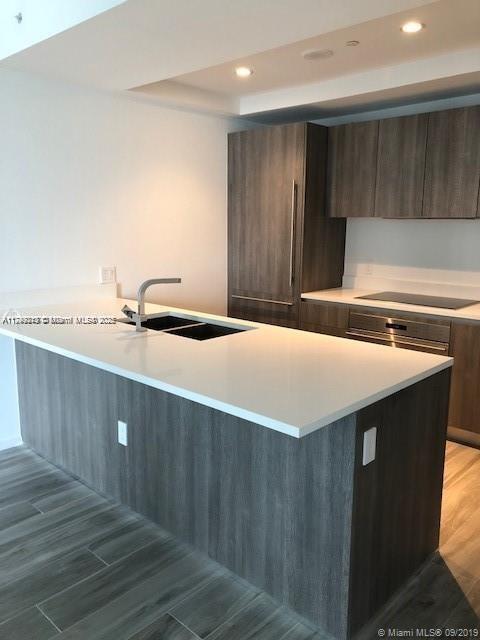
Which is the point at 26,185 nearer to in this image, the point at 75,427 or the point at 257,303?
the point at 75,427

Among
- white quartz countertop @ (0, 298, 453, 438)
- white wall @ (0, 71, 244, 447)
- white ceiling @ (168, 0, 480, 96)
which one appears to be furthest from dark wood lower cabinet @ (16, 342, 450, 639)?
white ceiling @ (168, 0, 480, 96)

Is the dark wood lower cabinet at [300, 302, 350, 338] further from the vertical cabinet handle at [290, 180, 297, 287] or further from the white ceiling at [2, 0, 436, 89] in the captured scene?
the white ceiling at [2, 0, 436, 89]

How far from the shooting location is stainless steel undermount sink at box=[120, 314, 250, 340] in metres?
2.86

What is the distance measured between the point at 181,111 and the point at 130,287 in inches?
53.0

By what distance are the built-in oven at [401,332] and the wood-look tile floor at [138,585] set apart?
41.4 inches

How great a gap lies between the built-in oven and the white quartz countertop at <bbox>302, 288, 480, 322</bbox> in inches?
2.5

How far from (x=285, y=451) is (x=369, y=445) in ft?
0.95

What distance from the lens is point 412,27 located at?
2.63 m

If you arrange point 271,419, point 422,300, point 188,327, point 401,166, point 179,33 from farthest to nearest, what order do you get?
1. point 422,300
2. point 401,166
3. point 188,327
4. point 179,33
5. point 271,419

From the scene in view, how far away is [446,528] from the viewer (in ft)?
8.07

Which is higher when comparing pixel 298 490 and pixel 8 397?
pixel 298 490

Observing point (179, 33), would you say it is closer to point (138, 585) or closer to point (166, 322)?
point (166, 322)

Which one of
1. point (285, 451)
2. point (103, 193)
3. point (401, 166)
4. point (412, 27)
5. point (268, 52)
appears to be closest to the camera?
point (285, 451)

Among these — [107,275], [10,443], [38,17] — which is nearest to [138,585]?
[10,443]
